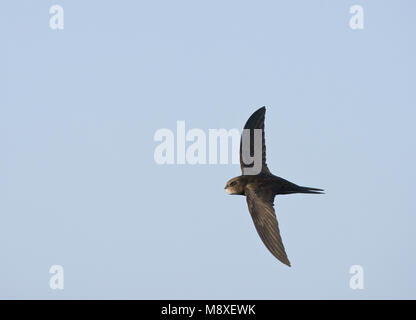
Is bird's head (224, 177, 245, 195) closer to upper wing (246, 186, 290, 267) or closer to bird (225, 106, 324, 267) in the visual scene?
bird (225, 106, 324, 267)

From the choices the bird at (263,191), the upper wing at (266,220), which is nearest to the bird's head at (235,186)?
the bird at (263,191)

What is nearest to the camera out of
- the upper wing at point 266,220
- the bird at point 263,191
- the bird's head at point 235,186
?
the upper wing at point 266,220

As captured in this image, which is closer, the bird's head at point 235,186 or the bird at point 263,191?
the bird at point 263,191

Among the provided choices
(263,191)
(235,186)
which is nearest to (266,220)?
(263,191)

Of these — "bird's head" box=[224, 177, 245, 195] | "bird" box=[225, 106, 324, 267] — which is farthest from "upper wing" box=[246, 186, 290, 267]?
"bird's head" box=[224, 177, 245, 195]

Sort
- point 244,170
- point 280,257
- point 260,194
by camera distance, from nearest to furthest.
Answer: point 280,257, point 260,194, point 244,170

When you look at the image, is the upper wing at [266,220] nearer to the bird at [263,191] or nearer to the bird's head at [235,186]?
the bird at [263,191]
